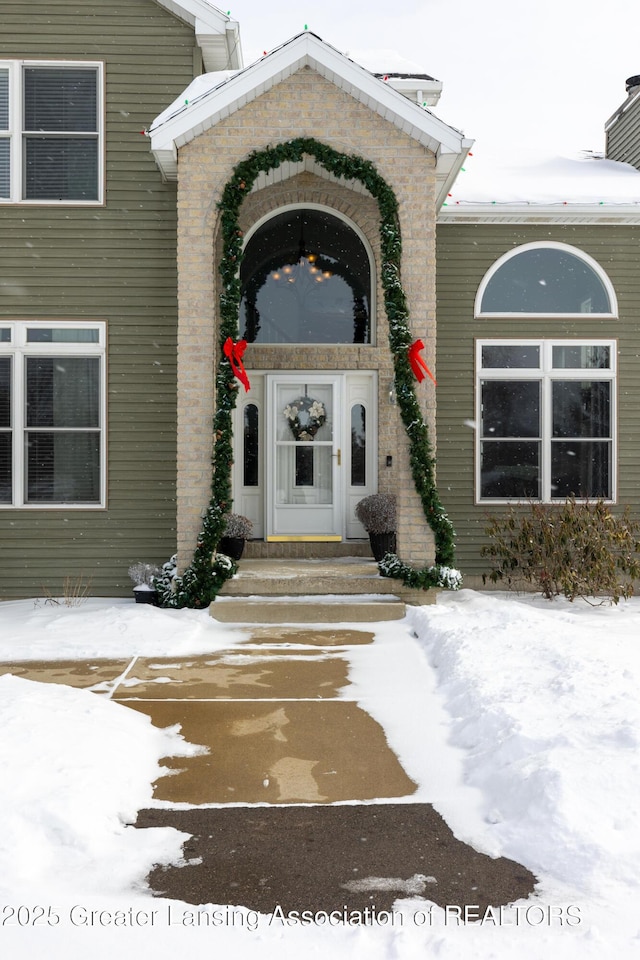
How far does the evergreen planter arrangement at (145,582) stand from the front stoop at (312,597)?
720 millimetres

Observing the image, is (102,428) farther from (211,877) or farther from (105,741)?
(211,877)

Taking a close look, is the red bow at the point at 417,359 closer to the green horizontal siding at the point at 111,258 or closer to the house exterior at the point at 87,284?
the house exterior at the point at 87,284

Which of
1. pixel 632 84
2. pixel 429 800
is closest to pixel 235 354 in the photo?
pixel 429 800

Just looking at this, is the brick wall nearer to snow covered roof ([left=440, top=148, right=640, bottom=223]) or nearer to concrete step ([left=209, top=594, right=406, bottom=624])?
concrete step ([left=209, top=594, right=406, bottom=624])

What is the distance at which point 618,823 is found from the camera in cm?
327

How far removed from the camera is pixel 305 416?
33.2 feet

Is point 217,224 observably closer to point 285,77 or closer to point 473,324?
point 285,77

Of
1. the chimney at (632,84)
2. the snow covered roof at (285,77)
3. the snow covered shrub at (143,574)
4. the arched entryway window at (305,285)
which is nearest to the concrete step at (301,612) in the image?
the snow covered shrub at (143,574)

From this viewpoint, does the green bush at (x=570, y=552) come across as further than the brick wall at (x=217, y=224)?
Yes

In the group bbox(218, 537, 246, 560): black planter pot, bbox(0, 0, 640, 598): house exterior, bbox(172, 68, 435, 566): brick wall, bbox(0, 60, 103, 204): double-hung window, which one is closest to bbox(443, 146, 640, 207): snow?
bbox(0, 0, 640, 598): house exterior

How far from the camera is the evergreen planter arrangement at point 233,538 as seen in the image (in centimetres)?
886

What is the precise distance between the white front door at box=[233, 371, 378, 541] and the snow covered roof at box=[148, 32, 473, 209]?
294 centimetres

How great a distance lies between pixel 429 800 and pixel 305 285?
7.45 meters

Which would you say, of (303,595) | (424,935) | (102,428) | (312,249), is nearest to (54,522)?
(102,428)
